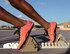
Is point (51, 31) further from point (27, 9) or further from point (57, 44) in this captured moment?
point (27, 9)

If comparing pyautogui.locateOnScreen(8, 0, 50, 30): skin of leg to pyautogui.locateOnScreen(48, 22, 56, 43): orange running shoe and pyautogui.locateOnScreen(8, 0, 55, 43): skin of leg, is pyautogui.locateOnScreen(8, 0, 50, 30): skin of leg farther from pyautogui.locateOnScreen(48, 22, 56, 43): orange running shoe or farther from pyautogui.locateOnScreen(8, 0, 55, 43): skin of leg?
pyautogui.locateOnScreen(48, 22, 56, 43): orange running shoe

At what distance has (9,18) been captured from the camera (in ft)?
25.4

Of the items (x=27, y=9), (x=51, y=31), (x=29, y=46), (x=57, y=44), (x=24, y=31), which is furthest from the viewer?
(x=57, y=44)

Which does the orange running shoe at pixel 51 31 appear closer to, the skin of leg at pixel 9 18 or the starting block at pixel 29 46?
the starting block at pixel 29 46

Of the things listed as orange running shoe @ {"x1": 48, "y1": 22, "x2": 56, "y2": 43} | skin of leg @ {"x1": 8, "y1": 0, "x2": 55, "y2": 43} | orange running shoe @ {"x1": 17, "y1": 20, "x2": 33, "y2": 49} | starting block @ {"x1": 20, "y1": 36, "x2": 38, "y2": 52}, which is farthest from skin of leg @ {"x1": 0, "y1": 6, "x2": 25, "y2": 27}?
orange running shoe @ {"x1": 48, "y1": 22, "x2": 56, "y2": 43}

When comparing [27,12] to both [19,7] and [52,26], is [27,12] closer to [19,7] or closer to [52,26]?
[19,7]

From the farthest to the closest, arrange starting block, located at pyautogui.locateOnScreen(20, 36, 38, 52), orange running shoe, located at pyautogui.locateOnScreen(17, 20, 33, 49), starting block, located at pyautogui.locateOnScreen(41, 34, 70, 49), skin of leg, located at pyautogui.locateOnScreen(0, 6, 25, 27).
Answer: starting block, located at pyautogui.locateOnScreen(41, 34, 70, 49) → starting block, located at pyautogui.locateOnScreen(20, 36, 38, 52) → orange running shoe, located at pyautogui.locateOnScreen(17, 20, 33, 49) → skin of leg, located at pyautogui.locateOnScreen(0, 6, 25, 27)

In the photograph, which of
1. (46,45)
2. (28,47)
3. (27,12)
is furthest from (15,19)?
(46,45)

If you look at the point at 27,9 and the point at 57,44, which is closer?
the point at 27,9

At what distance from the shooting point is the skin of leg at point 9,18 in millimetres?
7391

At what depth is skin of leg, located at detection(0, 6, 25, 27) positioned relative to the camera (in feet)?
24.2

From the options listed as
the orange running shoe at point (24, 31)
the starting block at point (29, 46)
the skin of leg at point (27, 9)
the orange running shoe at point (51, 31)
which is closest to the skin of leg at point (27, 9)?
the skin of leg at point (27, 9)

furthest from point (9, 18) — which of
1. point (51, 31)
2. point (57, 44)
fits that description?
point (57, 44)

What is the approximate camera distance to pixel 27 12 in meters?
7.97
